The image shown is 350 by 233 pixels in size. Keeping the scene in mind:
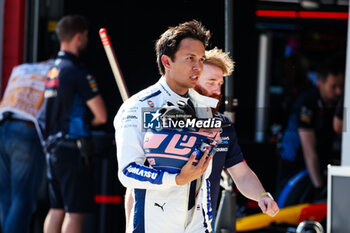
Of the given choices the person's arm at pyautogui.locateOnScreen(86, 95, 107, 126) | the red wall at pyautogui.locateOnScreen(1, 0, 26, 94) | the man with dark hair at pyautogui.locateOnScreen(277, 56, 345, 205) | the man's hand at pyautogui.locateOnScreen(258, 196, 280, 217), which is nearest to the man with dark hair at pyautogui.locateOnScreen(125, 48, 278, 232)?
the man's hand at pyautogui.locateOnScreen(258, 196, 280, 217)

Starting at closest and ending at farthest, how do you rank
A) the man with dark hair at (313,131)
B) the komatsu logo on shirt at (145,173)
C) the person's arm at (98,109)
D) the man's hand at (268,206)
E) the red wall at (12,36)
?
the komatsu logo on shirt at (145,173), the man's hand at (268,206), the man with dark hair at (313,131), the person's arm at (98,109), the red wall at (12,36)

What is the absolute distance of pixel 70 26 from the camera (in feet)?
14.7

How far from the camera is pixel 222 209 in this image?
3.75 meters

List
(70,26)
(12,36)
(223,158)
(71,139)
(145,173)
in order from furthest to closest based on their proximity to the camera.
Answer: (12,36) → (70,26) → (71,139) → (223,158) → (145,173)

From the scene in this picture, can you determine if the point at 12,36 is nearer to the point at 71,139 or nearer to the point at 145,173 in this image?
the point at 71,139

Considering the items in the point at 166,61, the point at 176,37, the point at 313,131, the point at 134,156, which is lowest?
the point at 313,131

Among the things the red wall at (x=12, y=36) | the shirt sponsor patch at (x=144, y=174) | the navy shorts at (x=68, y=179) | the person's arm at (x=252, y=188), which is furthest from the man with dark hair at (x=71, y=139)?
the shirt sponsor patch at (x=144, y=174)

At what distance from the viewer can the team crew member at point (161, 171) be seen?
267 centimetres

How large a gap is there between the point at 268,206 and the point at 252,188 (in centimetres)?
18

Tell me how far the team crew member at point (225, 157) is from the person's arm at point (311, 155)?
3.82 ft

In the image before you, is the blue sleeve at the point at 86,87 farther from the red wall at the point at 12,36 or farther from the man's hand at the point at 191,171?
the man's hand at the point at 191,171

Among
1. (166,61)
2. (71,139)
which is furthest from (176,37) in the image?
(71,139)

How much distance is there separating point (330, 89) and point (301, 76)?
25 centimetres

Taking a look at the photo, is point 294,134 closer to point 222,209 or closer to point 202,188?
point 222,209
